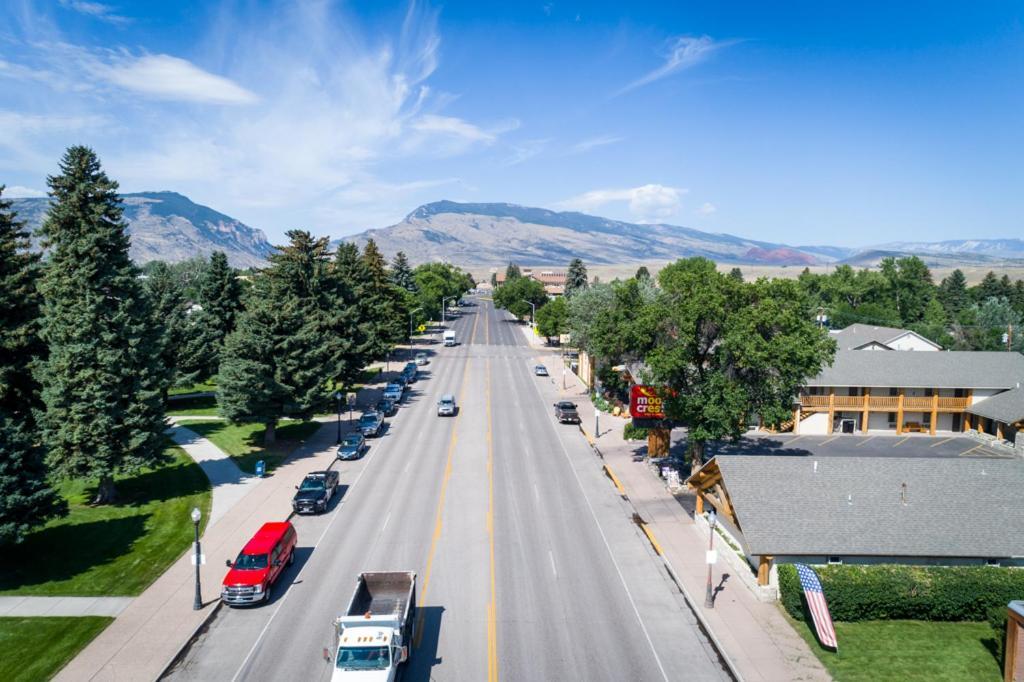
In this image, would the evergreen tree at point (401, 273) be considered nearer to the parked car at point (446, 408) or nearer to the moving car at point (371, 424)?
the parked car at point (446, 408)

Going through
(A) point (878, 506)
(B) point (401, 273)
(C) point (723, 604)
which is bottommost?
(C) point (723, 604)

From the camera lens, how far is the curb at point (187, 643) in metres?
19.2

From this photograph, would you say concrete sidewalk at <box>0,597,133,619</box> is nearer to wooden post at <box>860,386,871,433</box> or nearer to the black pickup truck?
the black pickup truck

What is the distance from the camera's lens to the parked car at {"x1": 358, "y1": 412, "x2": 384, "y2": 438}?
48.6 meters

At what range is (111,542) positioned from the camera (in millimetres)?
28781

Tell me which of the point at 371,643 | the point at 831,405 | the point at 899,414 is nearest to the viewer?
the point at 371,643

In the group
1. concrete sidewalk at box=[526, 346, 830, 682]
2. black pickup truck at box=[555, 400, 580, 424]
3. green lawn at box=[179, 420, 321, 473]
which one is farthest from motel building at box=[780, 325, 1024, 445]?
green lawn at box=[179, 420, 321, 473]

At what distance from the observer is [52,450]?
30562 millimetres

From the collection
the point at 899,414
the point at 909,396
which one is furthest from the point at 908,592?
the point at 909,396

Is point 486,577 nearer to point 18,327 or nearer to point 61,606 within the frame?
point 61,606

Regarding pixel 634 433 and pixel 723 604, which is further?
pixel 634 433

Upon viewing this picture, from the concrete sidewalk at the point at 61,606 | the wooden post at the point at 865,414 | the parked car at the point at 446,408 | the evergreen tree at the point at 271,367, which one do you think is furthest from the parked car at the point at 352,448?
the wooden post at the point at 865,414

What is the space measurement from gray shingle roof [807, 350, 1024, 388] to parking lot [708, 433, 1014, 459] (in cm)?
425

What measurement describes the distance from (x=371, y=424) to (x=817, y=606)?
35.1 meters
